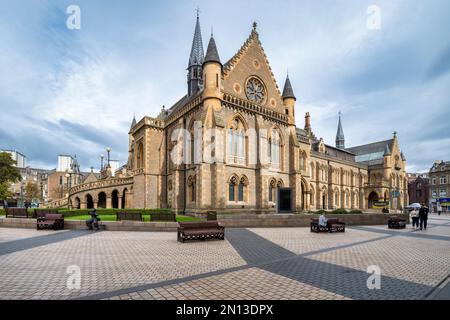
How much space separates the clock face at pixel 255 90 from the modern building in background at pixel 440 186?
6697cm

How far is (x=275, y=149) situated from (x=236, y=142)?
22.3 ft

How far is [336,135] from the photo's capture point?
263ft

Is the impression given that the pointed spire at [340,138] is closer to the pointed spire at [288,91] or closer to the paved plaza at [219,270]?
the pointed spire at [288,91]

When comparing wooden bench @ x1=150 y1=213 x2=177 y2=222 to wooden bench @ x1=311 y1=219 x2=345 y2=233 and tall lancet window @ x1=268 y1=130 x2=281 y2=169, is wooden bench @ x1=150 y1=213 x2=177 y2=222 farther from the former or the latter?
tall lancet window @ x1=268 y1=130 x2=281 y2=169

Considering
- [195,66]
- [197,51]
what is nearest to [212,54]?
[195,66]

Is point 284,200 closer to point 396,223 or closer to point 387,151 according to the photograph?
point 396,223

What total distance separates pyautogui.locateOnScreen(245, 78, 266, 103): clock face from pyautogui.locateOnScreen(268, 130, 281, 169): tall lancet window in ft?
15.3

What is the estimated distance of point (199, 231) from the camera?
1273cm

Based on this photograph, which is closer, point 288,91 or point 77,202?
point 288,91

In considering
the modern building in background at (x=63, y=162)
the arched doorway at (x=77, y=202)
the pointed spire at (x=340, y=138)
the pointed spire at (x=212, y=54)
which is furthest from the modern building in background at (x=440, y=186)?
the modern building in background at (x=63, y=162)

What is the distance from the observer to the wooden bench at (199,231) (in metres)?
12.4

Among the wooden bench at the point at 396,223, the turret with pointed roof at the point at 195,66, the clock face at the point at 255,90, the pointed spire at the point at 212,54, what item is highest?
the turret with pointed roof at the point at 195,66
